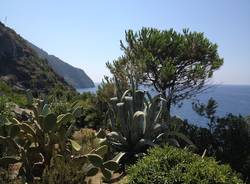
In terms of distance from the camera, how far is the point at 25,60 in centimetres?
8169

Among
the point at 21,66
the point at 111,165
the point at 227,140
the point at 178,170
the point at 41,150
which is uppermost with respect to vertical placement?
the point at 21,66

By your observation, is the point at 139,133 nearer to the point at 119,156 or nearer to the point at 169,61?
the point at 119,156

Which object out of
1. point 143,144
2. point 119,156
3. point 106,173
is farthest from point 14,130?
point 143,144

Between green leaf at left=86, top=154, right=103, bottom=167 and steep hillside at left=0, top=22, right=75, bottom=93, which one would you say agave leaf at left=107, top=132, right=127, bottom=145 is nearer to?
green leaf at left=86, top=154, right=103, bottom=167

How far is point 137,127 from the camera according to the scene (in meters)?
9.47

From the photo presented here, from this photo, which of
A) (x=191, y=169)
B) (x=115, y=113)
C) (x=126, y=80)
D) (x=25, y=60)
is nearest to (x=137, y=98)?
(x=115, y=113)

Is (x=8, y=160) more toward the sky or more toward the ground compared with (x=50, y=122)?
more toward the ground

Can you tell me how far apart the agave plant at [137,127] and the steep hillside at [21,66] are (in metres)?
56.5

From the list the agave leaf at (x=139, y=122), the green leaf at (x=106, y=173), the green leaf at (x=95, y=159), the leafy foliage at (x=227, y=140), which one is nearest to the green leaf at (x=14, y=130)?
the green leaf at (x=95, y=159)

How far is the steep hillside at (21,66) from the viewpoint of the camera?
69.7 m

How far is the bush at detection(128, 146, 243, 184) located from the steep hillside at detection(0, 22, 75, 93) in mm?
60191

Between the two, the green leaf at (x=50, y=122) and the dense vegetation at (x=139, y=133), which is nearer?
the dense vegetation at (x=139, y=133)

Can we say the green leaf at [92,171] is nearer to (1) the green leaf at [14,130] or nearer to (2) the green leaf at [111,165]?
(2) the green leaf at [111,165]

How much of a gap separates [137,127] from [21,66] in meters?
72.6
